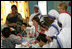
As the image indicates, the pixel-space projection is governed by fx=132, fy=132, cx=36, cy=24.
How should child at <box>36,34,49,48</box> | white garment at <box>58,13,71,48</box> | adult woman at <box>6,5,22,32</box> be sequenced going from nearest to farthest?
white garment at <box>58,13,71,48</box>, child at <box>36,34,49,48</box>, adult woman at <box>6,5,22,32</box>

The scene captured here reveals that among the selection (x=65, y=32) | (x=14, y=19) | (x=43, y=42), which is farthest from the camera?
(x=14, y=19)

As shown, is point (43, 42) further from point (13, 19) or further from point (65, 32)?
point (13, 19)

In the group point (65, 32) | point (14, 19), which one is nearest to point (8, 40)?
point (65, 32)

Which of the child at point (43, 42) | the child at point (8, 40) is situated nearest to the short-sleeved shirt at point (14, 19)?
the child at point (8, 40)

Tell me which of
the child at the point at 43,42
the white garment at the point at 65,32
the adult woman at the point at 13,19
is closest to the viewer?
the white garment at the point at 65,32

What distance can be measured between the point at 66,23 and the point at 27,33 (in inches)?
45.7

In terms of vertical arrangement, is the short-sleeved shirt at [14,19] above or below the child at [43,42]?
above

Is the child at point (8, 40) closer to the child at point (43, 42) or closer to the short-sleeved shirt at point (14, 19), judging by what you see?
the child at point (43, 42)

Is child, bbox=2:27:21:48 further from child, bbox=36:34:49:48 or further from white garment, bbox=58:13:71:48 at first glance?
white garment, bbox=58:13:71:48

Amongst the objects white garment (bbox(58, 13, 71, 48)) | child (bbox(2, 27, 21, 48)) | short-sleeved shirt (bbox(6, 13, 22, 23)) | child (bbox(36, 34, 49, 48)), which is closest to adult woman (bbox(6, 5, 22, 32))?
short-sleeved shirt (bbox(6, 13, 22, 23))

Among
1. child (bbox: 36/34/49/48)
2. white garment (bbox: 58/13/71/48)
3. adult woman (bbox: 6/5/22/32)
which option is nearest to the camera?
white garment (bbox: 58/13/71/48)

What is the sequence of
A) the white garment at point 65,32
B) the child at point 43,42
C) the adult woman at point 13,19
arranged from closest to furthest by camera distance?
the white garment at point 65,32 → the child at point 43,42 → the adult woman at point 13,19

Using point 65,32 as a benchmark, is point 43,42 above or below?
below

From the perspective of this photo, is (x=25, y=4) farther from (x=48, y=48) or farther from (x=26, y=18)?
(x=48, y=48)
